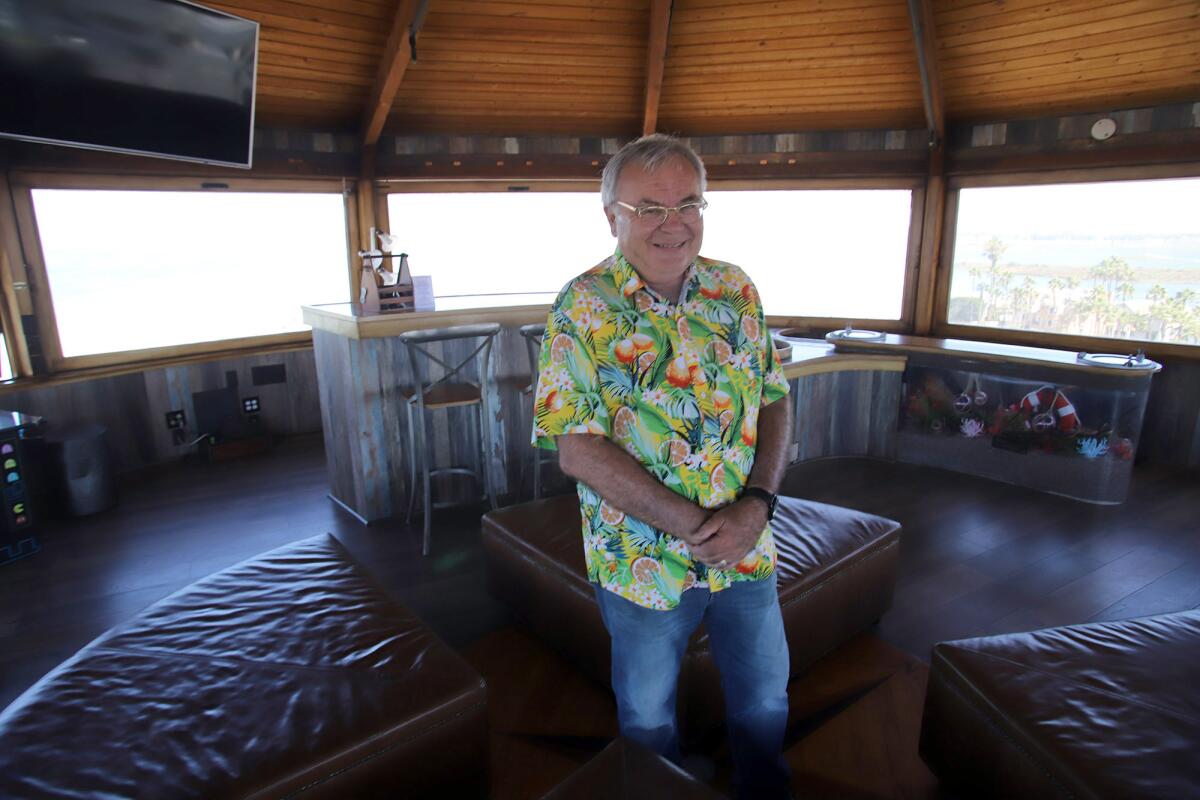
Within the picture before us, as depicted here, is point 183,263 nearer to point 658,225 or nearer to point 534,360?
point 534,360

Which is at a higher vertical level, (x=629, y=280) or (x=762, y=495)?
(x=629, y=280)

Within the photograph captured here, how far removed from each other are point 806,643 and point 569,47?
14.7ft

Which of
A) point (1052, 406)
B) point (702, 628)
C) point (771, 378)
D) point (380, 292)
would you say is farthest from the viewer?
point (1052, 406)

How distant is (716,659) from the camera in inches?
58.9

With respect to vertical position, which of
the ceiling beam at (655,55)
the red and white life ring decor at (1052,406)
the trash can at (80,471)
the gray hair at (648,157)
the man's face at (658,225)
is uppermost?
the ceiling beam at (655,55)

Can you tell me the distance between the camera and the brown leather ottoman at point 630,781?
1312 mm

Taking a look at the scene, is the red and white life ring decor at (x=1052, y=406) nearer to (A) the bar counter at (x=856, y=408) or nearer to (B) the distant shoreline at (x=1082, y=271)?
(A) the bar counter at (x=856, y=408)

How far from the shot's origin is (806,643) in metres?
2.25

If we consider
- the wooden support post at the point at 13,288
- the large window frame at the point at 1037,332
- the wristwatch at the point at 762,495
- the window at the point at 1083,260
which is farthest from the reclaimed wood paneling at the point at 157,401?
the window at the point at 1083,260

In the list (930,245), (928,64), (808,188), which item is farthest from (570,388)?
(808,188)

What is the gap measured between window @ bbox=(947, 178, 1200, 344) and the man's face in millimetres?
4857

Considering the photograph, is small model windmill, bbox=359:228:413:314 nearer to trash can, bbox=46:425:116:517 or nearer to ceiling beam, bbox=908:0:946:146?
trash can, bbox=46:425:116:517

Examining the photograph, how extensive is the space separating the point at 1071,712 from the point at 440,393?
273 centimetres

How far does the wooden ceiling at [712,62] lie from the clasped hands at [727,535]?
4052mm
